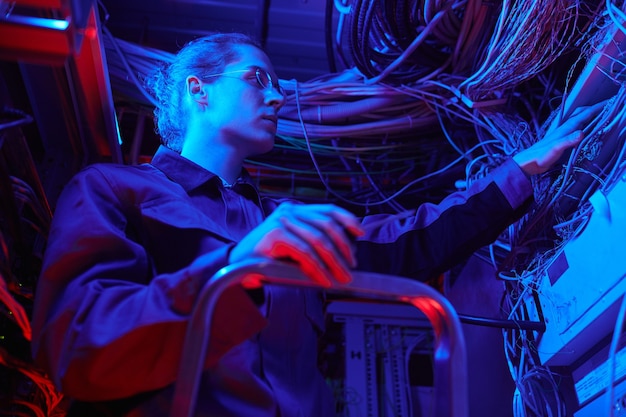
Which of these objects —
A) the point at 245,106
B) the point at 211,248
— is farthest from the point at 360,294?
the point at 245,106

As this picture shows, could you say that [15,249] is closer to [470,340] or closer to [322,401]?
[322,401]

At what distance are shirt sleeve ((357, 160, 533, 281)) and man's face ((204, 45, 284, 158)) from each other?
367 mm

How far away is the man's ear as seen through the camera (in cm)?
166

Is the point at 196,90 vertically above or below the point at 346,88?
below

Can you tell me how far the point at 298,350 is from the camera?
1.24m

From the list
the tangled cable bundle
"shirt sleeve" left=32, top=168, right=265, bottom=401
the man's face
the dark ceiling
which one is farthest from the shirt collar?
the tangled cable bundle

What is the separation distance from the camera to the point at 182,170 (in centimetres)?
141

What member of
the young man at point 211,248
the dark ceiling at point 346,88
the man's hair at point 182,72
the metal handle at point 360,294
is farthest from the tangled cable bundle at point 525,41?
the metal handle at point 360,294

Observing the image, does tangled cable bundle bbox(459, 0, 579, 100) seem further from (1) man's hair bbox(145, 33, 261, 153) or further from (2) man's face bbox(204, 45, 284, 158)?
(1) man's hair bbox(145, 33, 261, 153)

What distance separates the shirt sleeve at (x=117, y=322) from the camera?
2.82ft

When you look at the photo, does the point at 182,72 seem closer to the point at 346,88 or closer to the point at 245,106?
the point at 245,106

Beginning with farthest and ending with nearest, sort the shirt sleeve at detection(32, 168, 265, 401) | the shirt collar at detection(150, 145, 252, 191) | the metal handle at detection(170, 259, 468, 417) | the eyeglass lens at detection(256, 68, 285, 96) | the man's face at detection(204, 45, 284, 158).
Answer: the eyeglass lens at detection(256, 68, 285, 96)
the man's face at detection(204, 45, 284, 158)
the shirt collar at detection(150, 145, 252, 191)
the shirt sleeve at detection(32, 168, 265, 401)
the metal handle at detection(170, 259, 468, 417)

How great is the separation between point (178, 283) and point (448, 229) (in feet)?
2.54

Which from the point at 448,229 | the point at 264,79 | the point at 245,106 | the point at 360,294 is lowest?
the point at 360,294
